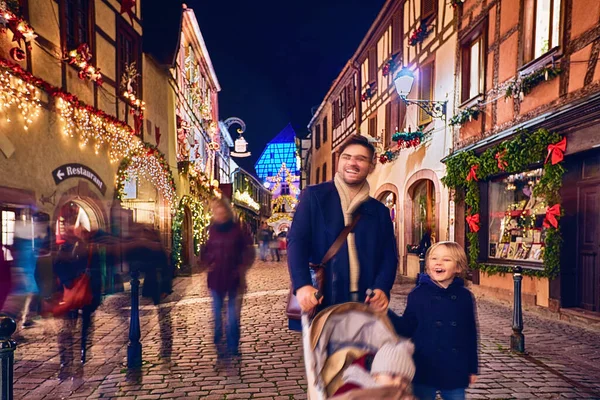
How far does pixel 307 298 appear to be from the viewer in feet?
8.40

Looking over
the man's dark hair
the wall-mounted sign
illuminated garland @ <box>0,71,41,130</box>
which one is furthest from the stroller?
the wall-mounted sign

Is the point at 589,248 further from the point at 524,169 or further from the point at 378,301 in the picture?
the point at 378,301

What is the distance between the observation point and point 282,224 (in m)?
39.5

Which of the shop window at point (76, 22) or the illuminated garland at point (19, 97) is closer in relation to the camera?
the illuminated garland at point (19, 97)

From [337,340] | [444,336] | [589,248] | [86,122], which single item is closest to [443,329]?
[444,336]

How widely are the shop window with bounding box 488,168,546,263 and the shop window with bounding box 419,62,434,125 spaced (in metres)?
4.13

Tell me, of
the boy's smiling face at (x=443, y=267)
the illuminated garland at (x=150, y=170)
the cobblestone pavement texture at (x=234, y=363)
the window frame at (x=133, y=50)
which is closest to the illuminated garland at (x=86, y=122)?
the illuminated garland at (x=150, y=170)

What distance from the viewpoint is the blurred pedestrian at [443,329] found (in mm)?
2598

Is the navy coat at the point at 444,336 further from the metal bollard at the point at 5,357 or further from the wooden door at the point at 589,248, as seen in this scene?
the wooden door at the point at 589,248

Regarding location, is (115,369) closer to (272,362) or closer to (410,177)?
(272,362)

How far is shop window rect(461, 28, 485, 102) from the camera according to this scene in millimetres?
10188

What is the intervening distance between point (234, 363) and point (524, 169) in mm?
6871

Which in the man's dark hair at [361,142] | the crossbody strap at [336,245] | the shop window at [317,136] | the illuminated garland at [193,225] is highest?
the shop window at [317,136]

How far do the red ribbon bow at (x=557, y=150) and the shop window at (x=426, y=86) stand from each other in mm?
5972
